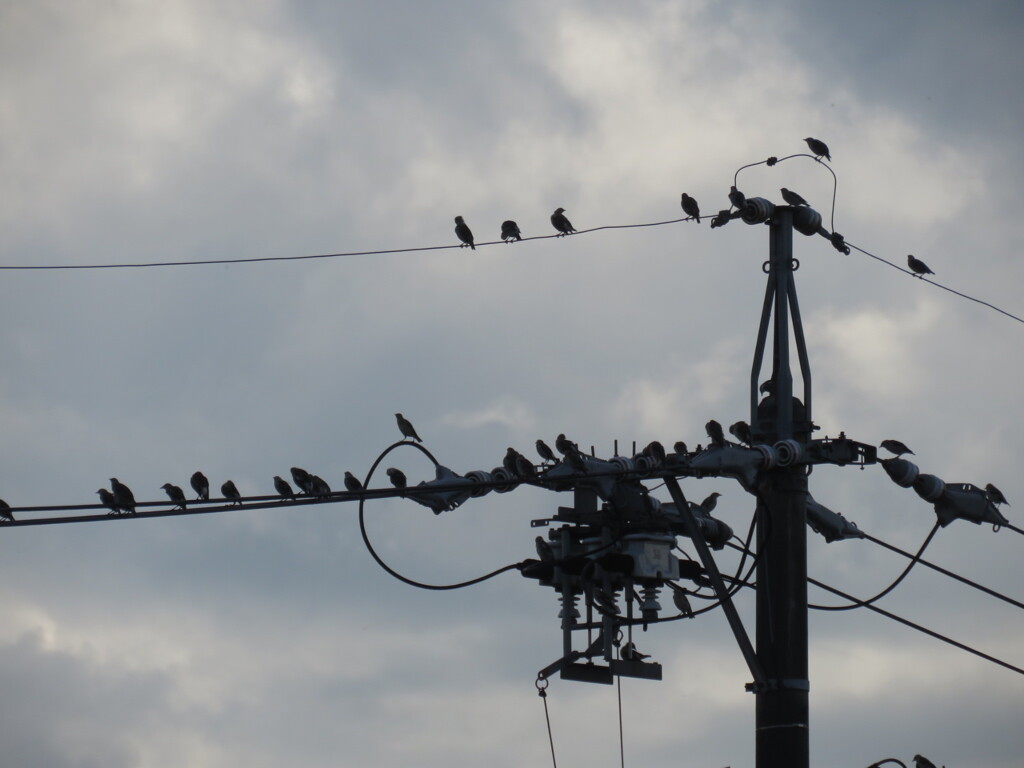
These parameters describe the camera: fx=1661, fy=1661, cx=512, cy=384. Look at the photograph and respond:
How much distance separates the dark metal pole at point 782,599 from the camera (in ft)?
56.4

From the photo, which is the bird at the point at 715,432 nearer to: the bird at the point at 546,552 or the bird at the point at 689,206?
the bird at the point at 546,552

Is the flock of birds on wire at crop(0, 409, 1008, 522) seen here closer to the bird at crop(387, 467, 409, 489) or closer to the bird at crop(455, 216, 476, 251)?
A: the bird at crop(387, 467, 409, 489)

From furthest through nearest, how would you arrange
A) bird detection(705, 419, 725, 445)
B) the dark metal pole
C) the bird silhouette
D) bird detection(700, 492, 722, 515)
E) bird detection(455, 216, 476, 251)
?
bird detection(455, 216, 476, 251), the bird silhouette, bird detection(700, 492, 722, 515), bird detection(705, 419, 725, 445), the dark metal pole

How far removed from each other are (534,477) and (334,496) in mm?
Result: 2523

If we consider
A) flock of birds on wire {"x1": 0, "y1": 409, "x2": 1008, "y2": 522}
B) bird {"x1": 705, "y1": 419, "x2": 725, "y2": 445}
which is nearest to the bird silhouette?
flock of birds on wire {"x1": 0, "y1": 409, "x2": 1008, "y2": 522}

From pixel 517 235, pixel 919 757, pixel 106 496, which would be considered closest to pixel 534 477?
pixel 919 757

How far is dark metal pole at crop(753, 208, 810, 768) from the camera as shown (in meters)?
17.2

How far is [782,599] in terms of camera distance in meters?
17.6

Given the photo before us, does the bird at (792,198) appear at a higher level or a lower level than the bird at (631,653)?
higher

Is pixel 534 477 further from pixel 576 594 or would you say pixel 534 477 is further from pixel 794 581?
pixel 794 581

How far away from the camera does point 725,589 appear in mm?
18531

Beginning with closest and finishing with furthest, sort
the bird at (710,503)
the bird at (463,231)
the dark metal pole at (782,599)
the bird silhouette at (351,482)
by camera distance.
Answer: the dark metal pole at (782,599), the bird at (710,503), the bird silhouette at (351,482), the bird at (463,231)

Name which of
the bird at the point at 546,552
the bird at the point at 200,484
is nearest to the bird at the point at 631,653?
the bird at the point at 546,552

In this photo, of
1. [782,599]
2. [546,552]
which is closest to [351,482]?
[546,552]
